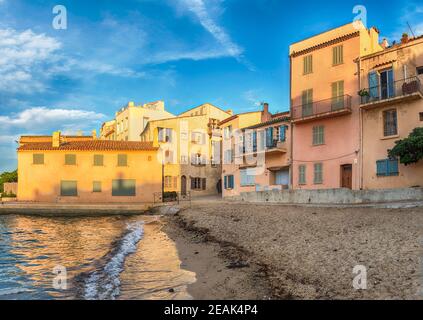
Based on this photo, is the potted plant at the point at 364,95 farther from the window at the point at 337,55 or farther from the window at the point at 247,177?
the window at the point at 247,177

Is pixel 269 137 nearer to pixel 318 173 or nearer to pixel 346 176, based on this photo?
pixel 318 173

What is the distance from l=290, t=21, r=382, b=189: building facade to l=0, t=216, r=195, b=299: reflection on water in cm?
1513

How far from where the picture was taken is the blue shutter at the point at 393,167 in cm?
2605

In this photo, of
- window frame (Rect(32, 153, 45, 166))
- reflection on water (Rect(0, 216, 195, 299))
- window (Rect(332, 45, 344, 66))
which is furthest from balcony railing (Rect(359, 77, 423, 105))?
window frame (Rect(32, 153, 45, 166))

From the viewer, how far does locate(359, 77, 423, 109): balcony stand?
25.1 m

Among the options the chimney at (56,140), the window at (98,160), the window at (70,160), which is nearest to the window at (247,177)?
the window at (98,160)

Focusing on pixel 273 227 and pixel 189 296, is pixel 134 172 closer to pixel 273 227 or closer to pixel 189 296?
pixel 273 227

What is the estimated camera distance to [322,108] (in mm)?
30969

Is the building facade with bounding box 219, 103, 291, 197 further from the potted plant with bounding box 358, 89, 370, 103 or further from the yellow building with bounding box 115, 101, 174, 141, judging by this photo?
the yellow building with bounding box 115, 101, 174, 141

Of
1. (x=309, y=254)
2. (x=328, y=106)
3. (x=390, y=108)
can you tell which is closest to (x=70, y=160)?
(x=328, y=106)

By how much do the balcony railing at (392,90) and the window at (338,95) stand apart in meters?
1.90

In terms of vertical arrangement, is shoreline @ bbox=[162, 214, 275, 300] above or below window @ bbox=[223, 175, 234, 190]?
below

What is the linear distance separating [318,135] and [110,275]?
23.7m
